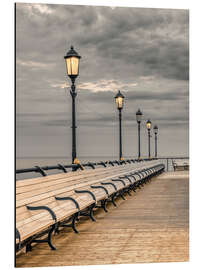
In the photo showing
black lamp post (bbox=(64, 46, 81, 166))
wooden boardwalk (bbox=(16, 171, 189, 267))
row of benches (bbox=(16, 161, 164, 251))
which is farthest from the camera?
black lamp post (bbox=(64, 46, 81, 166))

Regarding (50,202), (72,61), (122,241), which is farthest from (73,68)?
(122,241)

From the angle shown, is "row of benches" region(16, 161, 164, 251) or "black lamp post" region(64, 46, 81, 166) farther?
"black lamp post" region(64, 46, 81, 166)

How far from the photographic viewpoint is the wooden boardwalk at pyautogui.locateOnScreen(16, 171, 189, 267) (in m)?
5.84

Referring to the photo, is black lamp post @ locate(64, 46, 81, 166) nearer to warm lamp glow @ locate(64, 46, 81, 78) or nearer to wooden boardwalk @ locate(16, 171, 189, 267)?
warm lamp glow @ locate(64, 46, 81, 78)

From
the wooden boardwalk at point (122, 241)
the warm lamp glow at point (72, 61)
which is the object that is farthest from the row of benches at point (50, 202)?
the warm lamp glow at point (72, 61)

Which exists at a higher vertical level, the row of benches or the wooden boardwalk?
the row of benches

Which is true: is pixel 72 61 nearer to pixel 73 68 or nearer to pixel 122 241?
pixel 73 68

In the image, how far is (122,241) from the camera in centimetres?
675

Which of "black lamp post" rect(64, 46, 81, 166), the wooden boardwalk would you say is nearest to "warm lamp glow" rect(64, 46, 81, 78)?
"black lamp post" rect(64, 46, 81, 166)

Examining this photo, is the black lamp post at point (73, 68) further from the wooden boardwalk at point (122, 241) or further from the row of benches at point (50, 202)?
the wooden boardwalk at point (122, 241)

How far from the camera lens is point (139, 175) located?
15.3 meters

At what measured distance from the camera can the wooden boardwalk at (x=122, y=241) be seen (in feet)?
19.2
